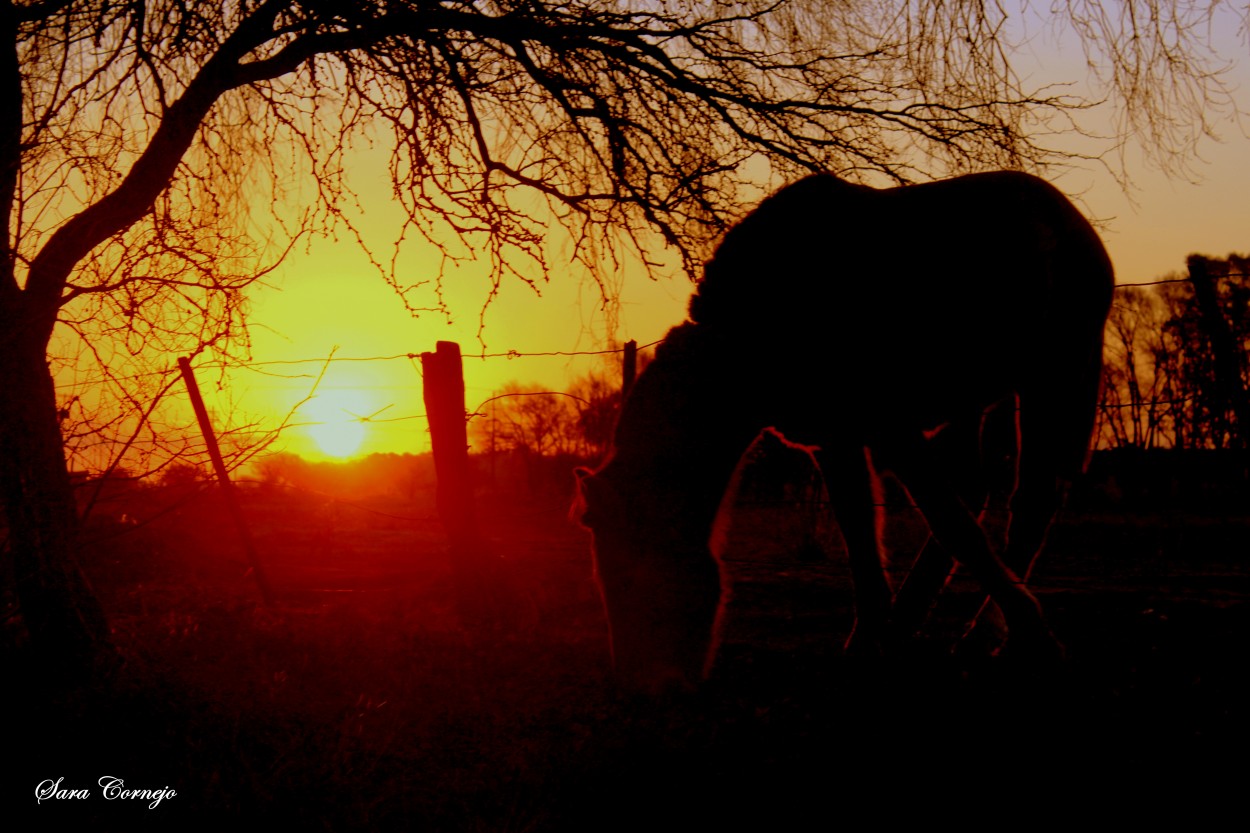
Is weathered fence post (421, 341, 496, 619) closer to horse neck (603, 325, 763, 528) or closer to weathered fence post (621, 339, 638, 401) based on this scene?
weathered fence post (621, 339, 638, 401)

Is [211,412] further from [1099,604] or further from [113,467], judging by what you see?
[1099,604]

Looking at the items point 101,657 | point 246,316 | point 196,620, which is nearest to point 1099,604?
point 246,316

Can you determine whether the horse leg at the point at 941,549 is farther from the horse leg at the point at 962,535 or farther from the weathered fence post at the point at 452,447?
the weathered fence post at the point at 452,447

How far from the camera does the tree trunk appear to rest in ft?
13.8

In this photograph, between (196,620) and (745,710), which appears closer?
(745,710)

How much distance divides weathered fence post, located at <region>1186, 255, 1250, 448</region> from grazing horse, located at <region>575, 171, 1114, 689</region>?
1512 millimetres

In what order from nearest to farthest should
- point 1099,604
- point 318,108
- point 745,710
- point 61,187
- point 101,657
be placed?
point 745,710 < point 61,187 < point 101,657 < point 318,108 < point 1099,604

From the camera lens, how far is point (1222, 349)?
4.54m

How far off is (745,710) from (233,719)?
98.3 inches

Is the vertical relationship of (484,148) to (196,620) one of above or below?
above

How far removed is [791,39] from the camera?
4.25m

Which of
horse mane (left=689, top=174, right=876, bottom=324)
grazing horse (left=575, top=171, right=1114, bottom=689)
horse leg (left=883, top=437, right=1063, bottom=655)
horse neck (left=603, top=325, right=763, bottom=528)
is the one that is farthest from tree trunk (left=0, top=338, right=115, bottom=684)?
horse leg (left=883, top=437, right=1063, bottom=655)
